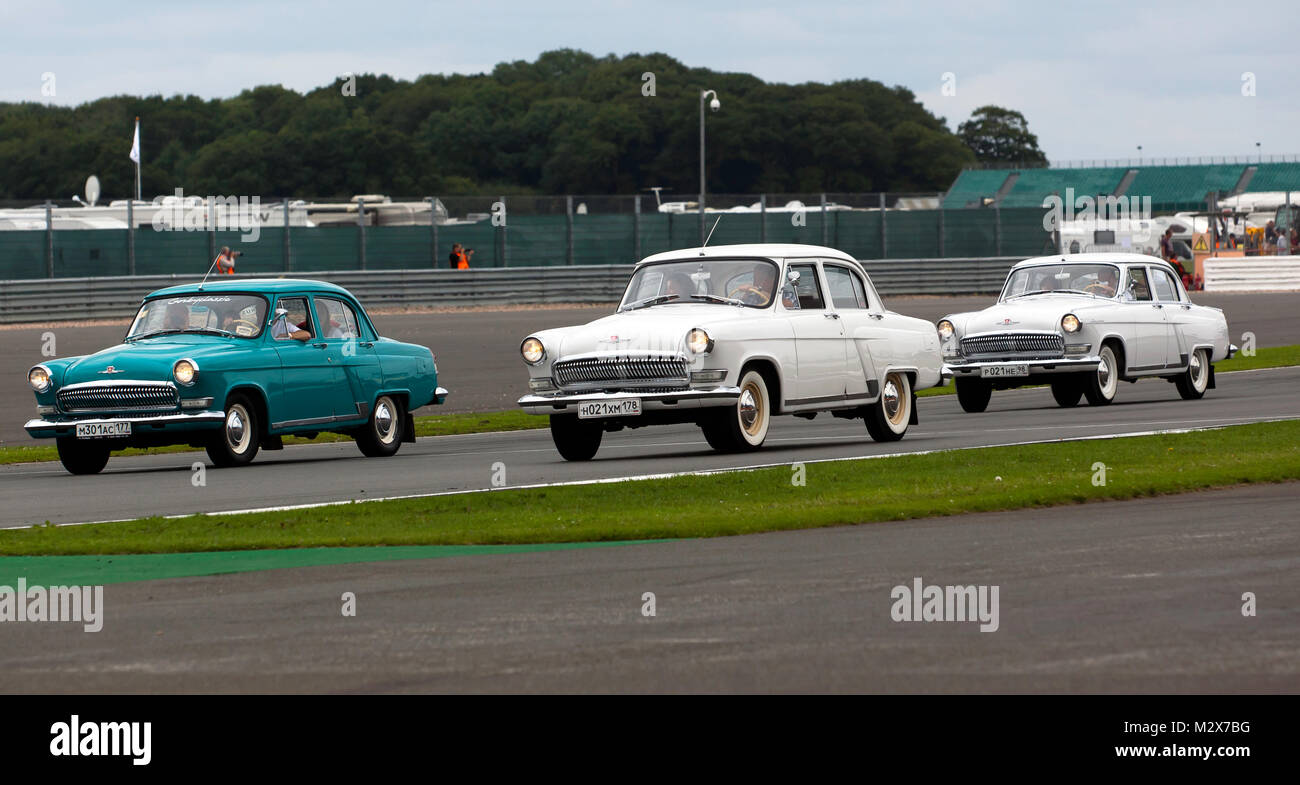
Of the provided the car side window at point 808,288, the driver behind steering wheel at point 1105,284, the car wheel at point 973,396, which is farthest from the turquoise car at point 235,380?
the driver behind steering wheel at point 1105,284

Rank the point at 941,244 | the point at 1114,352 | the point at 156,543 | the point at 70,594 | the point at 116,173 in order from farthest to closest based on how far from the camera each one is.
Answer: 1. the point at 116,173
2. the point at 941,244
3. the point at 1114,352
4. the point at 156,543
5. the point at 70,594

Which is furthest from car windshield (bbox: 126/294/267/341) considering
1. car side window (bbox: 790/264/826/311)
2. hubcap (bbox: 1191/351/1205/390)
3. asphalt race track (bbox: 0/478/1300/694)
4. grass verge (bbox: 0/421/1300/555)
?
hubcap (bbox: 1191/351/1205/390)

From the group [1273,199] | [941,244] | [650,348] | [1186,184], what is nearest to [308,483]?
[650,348]

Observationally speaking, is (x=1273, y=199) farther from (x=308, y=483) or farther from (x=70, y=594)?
(x=70, y=594)

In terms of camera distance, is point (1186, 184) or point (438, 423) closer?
point (438, 423)

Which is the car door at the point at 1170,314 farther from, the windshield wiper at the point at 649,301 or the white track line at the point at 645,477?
the windshield wiper at the point at 649,301

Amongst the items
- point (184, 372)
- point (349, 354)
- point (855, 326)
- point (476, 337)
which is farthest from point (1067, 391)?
point (476, 337)

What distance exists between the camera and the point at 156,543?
10.5 meters

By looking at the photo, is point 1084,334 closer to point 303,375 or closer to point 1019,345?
A: point 1019,345

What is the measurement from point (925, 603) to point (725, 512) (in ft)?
11.8

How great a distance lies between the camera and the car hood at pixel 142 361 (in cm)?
1597

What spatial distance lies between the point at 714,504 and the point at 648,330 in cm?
369

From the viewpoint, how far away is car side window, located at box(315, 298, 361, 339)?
17781 millimetres
